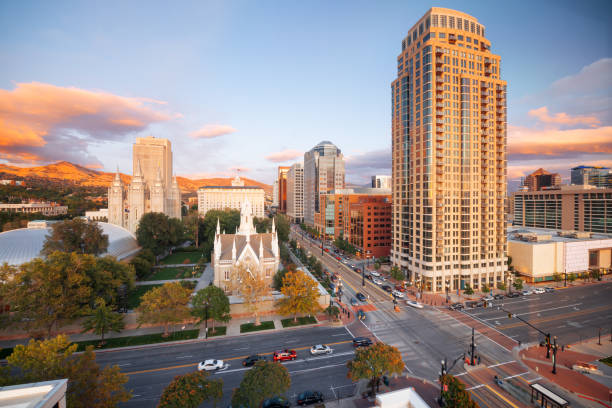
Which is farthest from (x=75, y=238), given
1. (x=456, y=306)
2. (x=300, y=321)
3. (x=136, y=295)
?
(x=456, y=306)

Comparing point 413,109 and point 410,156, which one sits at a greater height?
point 413,109

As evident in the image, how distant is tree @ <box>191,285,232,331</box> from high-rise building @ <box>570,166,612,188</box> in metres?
167

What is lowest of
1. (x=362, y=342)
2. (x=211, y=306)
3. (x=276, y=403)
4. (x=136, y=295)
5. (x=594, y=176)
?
(x=362, y=342)

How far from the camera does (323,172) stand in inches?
6152

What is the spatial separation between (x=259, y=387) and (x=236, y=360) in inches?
563

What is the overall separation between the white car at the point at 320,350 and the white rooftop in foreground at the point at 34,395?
83.7 ft

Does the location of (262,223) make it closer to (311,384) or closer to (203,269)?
(203,269)

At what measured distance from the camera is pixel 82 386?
65.3ft

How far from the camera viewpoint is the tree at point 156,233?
80631 mm

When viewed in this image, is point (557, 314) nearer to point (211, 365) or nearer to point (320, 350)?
point (320, 350)

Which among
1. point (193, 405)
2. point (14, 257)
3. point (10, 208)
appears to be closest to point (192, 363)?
point (193, 405)

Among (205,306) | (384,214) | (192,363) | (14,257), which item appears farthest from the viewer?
(384,214)

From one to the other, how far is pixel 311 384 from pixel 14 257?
62308mm

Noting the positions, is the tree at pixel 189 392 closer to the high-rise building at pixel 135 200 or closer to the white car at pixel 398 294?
the white car at pixel 398 294
